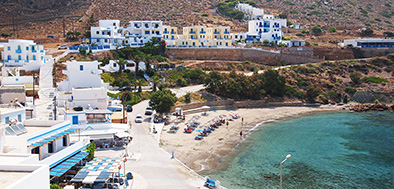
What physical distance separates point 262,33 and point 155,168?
54360mm

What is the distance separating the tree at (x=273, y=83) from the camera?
5409cm

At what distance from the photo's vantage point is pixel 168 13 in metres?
92.8

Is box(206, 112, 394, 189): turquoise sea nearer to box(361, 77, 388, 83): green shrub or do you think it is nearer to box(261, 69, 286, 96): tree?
box(261, 69, 286, 96): tree

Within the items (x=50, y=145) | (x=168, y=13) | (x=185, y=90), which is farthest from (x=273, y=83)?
(x=168, y=13)

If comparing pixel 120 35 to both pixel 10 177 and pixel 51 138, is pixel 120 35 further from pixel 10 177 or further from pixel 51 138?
pixel 10 177

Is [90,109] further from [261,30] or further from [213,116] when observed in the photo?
[261,30]

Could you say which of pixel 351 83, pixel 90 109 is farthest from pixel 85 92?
pixel 351 83

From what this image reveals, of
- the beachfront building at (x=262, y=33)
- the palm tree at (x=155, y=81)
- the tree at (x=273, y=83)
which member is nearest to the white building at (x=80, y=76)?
the palm tree at (x=155, y=81)

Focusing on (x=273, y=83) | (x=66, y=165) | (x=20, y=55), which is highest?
(x=20, y=55)

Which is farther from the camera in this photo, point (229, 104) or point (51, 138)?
point (229, 104)

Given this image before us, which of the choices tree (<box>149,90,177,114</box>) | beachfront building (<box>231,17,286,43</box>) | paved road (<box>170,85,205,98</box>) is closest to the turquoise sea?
tree (<box>149,90,177,114</box>)

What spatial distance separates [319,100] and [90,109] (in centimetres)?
3552

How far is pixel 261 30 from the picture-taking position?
76500 mm

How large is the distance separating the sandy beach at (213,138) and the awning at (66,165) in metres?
8.44
